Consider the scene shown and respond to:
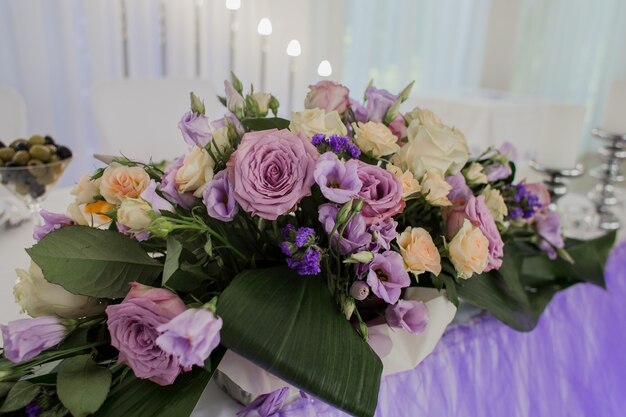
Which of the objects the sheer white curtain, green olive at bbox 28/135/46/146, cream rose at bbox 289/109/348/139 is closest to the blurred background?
the sheer white curtain

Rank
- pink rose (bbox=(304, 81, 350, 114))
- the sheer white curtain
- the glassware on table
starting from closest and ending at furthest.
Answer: pink rose (bbox=(304, 81, 350, 114)) → the glassware on table → the sheer white curtain

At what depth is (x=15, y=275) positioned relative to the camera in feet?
2.73

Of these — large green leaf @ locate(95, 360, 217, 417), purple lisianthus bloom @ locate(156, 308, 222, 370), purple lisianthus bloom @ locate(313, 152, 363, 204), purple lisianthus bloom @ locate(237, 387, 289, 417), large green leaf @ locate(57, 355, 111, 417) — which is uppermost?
purple lisianthus bloom @ locate(313, 152, 363, 204)

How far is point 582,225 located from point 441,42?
9.02 ft

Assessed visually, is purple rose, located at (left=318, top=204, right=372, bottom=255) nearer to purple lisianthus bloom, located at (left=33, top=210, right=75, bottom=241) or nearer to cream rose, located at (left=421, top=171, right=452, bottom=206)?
cream rose, located at (left=421, top=171, right=452, bottom=206)

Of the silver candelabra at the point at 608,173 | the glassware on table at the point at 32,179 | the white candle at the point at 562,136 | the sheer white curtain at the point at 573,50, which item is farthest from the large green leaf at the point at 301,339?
the sheer white curtain at the point at 573,50

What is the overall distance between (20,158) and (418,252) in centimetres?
71

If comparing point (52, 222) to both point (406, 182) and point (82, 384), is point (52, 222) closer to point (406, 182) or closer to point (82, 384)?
point (82, 384)

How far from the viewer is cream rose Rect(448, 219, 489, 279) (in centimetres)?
51

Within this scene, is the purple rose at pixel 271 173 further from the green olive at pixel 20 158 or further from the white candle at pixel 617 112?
the white candle at pixel 617 112

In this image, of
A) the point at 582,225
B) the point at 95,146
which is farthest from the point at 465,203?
the point at 95,146

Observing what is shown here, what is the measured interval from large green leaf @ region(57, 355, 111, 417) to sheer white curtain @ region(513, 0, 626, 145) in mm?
3897

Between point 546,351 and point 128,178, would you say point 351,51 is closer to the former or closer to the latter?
point 546,351

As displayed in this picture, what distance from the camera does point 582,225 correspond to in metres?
1.12
